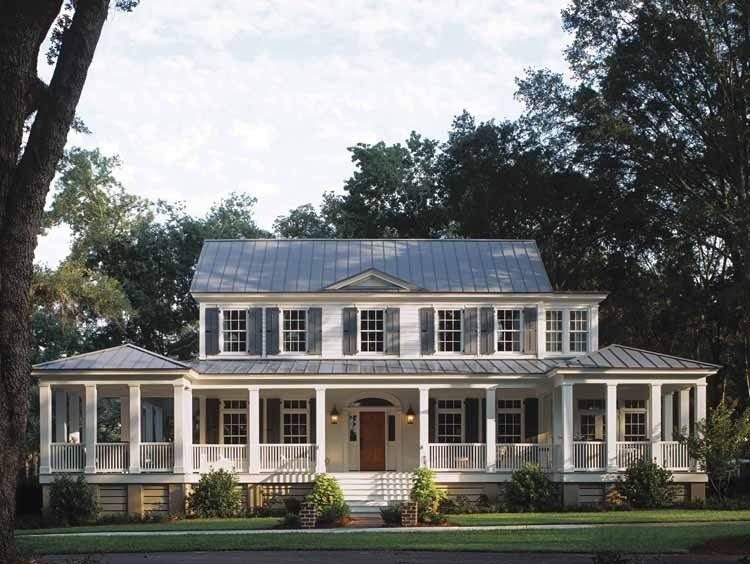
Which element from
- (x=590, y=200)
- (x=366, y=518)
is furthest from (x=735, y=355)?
(x=366, y=518)

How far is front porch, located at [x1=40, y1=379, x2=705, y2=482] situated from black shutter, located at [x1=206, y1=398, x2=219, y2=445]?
0.10 feet

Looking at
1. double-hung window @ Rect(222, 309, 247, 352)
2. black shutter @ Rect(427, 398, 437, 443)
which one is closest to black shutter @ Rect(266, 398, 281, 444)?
double-hung window @ Rect(222, 309, 247, 352)

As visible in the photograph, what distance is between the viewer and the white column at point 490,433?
1264 inches

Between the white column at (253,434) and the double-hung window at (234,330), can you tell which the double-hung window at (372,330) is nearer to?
the double-hung window at (234,330)

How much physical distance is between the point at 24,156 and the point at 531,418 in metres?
23.2

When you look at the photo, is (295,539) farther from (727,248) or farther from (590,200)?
(590,200)

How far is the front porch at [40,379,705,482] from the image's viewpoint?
31234 mm

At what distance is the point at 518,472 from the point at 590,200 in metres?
16.6

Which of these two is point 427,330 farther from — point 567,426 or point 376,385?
point 567,426

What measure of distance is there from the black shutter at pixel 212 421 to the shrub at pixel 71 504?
5.36 metres

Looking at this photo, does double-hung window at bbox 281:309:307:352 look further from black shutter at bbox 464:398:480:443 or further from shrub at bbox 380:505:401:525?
shrub at bbox 380:505:401:525

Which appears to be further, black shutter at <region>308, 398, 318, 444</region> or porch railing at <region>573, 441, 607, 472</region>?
black shutter at <region>308, 398, 318, 444</region>

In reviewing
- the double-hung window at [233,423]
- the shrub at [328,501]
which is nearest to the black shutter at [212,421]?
the double-hung window at [233,423]

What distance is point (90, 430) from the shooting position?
31.0 m
